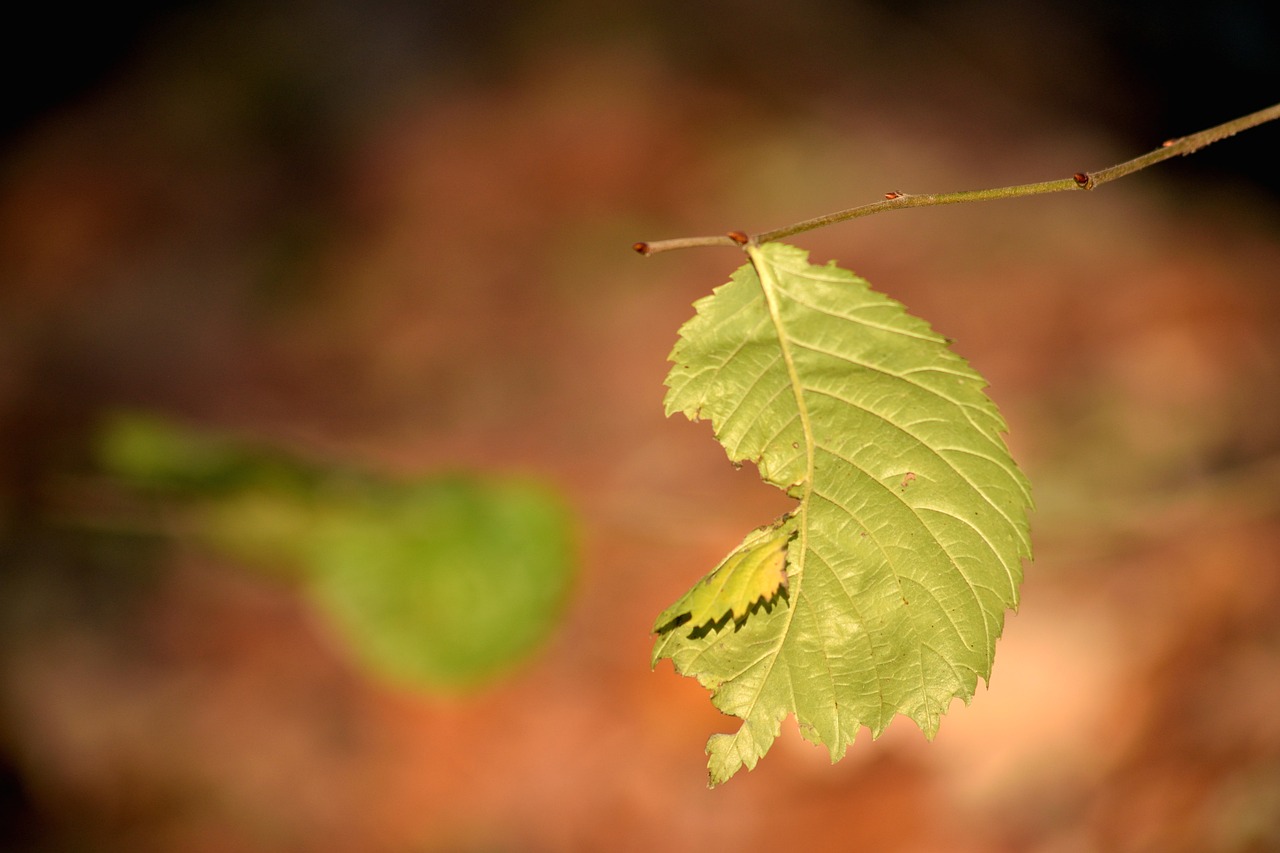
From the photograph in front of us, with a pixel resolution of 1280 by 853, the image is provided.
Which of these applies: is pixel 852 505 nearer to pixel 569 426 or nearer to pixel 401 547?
A: pixel 401 547

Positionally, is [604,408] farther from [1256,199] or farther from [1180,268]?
[1256,199]

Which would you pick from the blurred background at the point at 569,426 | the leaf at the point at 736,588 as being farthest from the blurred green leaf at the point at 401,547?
the leaf at the point at 736,588

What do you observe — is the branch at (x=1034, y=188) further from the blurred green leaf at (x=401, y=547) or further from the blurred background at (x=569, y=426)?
the blurred green leaf at (x=401, y=547)

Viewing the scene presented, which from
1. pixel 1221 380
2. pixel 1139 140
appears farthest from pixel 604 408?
pixel 1139 140

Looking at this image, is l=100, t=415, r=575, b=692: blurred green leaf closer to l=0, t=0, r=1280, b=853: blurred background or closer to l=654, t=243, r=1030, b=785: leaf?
l=0, t=0, r=1280, b=853: blurred background

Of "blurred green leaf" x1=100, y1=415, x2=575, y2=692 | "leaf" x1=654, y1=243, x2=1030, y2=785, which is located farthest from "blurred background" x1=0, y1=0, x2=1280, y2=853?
"leaf" x1=654, y1=243, x2=1030, y2=785

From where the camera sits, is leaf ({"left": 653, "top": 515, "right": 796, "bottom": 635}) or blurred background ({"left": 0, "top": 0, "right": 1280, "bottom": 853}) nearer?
leaf ({"left": 653, "top": 515, "right": 796, "bottom": 635})
